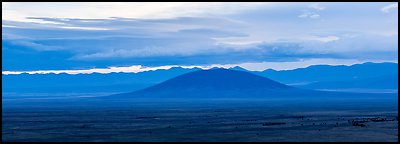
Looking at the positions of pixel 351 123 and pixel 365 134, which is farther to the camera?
pixel 351 123

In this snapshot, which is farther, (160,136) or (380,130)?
(380,130)

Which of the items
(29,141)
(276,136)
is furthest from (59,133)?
(276,136)

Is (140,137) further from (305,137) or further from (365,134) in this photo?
(365,134)

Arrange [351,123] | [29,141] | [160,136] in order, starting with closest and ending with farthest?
[29,141], [160,136], [351,123]

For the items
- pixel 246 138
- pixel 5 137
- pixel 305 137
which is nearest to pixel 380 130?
pixel 305 137

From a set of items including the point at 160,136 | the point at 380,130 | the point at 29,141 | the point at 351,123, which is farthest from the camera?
the point at 351,123

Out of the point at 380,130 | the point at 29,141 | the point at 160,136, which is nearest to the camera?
the point at 29,141

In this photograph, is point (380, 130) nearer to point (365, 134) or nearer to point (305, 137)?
point (365, 134)

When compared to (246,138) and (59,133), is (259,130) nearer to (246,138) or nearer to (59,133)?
(246,138)

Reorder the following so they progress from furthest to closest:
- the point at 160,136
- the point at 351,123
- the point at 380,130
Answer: the point at 351,123
the point at 380,130
the point at 160,136
